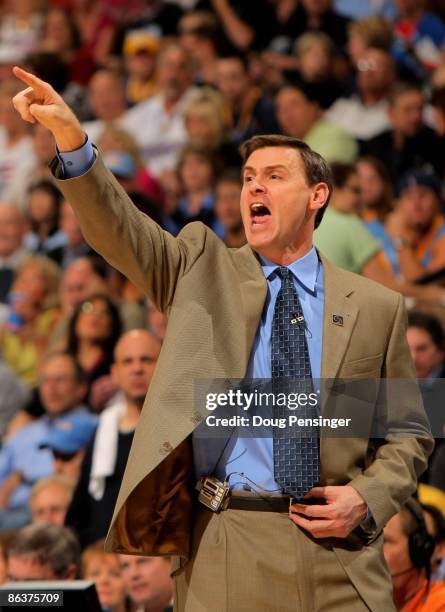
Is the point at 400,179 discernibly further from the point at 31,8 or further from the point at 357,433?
the point at 31,8

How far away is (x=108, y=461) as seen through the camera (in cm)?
441

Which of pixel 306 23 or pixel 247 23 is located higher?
pixel 247 23

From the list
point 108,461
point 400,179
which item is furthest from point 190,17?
point 108,461

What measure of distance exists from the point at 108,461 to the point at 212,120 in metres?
2.64

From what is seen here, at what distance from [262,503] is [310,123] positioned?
3.95 meters

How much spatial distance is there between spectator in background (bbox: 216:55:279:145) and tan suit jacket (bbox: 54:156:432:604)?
3.98m

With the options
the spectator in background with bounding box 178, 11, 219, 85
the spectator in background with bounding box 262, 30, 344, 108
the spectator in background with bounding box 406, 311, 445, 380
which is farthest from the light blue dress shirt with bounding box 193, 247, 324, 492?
the spectator in background with bounding box 178, 11, 219, 85

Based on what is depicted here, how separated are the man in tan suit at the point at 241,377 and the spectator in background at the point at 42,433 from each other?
8.88 ft

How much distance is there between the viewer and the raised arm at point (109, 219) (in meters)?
2.11

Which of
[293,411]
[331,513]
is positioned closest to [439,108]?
[293,411]

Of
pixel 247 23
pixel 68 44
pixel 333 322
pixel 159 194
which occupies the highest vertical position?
pixel 68 44

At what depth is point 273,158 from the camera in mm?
2480

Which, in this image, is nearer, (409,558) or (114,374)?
(409,558)

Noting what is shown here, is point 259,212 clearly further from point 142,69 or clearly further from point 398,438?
point 142,69
